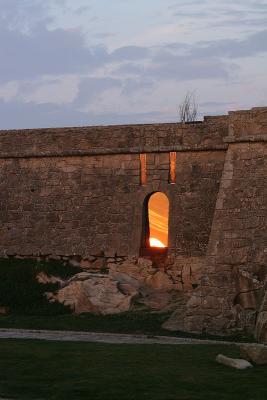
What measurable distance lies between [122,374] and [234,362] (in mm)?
1303

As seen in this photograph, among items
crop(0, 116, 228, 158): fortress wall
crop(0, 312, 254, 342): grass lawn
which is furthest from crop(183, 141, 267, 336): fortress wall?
crop(0, 116, 228, 158): fortress wall

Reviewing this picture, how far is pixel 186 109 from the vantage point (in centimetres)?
3069

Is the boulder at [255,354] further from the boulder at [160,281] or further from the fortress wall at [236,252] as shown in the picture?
the boulder at [160,281]

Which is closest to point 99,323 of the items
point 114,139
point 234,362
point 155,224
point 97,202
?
point 97,202

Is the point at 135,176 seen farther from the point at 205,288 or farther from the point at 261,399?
the point at 261,399

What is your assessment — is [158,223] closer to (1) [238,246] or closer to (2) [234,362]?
(1) [238,246]

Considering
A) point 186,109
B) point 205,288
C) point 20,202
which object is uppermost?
point 186,109

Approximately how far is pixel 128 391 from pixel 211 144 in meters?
9.67

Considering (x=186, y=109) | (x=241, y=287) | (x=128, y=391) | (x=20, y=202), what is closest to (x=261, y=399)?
(x=128, y=391)

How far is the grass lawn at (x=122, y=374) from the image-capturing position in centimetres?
790

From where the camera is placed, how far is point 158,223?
19156mm

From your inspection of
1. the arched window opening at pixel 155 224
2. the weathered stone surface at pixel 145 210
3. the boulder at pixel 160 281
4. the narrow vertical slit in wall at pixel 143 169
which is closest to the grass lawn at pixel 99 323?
the weathered stone surface at pixel 145 210

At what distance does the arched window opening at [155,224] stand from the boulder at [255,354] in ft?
26.6

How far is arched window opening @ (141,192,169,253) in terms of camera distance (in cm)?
1783
